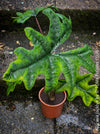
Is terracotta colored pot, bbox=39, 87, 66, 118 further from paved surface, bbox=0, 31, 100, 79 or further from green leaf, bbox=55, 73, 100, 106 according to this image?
paved surface, bbox=0, 31, 100, 79

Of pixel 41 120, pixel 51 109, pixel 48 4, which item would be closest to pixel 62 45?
pixel 48 4

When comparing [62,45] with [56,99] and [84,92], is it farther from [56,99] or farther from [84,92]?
[84,92]

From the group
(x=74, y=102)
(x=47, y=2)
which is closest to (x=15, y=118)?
(x=74, y=102)

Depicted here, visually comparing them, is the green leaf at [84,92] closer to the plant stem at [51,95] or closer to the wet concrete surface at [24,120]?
the plant stem at [51,95]

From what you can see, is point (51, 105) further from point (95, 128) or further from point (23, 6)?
point (23, 6)

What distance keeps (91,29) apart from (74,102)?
129 centimetres

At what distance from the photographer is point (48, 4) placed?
8.92 ft

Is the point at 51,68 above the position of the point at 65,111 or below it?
above

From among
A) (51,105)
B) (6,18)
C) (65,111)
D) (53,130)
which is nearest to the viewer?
(51,105)

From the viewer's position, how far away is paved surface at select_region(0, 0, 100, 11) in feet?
8.62

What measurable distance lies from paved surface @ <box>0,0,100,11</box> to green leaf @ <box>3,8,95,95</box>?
4.88 feet

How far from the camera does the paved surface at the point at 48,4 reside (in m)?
2.63

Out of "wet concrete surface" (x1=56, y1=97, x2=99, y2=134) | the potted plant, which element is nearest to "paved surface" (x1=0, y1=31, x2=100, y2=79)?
"wet concrete surface" (x1=56, y1=97, x2=99, y2=134)

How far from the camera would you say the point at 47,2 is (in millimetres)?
2764
